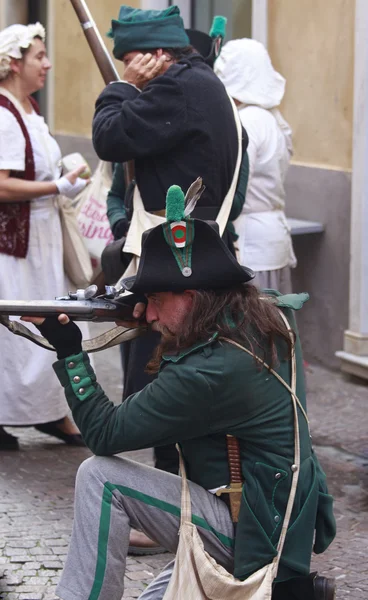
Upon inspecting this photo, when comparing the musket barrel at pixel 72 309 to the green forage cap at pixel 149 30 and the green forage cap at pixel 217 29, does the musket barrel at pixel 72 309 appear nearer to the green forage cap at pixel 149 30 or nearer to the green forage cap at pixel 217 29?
the green forage cap at pixel 149 30

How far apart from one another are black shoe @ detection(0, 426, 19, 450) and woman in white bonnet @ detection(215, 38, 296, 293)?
57.2 inches

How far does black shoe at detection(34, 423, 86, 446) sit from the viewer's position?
586cm

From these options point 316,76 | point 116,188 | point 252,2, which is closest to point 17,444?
point 116,188

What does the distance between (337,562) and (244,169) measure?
160cm

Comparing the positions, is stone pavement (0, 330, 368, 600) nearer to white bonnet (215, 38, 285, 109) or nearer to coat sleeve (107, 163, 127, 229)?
coat sleeve (107, 163, 127, 229)

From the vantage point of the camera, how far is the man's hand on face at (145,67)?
4.59 meters

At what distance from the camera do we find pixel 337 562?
14.4 feet

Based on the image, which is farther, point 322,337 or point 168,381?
point 322,337

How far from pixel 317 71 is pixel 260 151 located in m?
1.72

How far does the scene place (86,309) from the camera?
3285 mm

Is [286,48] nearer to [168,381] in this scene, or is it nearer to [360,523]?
[360,523]

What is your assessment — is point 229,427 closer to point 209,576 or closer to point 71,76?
point 209,576

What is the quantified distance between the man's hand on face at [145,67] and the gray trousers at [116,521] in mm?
1808

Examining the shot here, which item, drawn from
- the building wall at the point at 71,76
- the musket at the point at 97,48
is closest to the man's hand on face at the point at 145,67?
the musket at the point at 97,48
